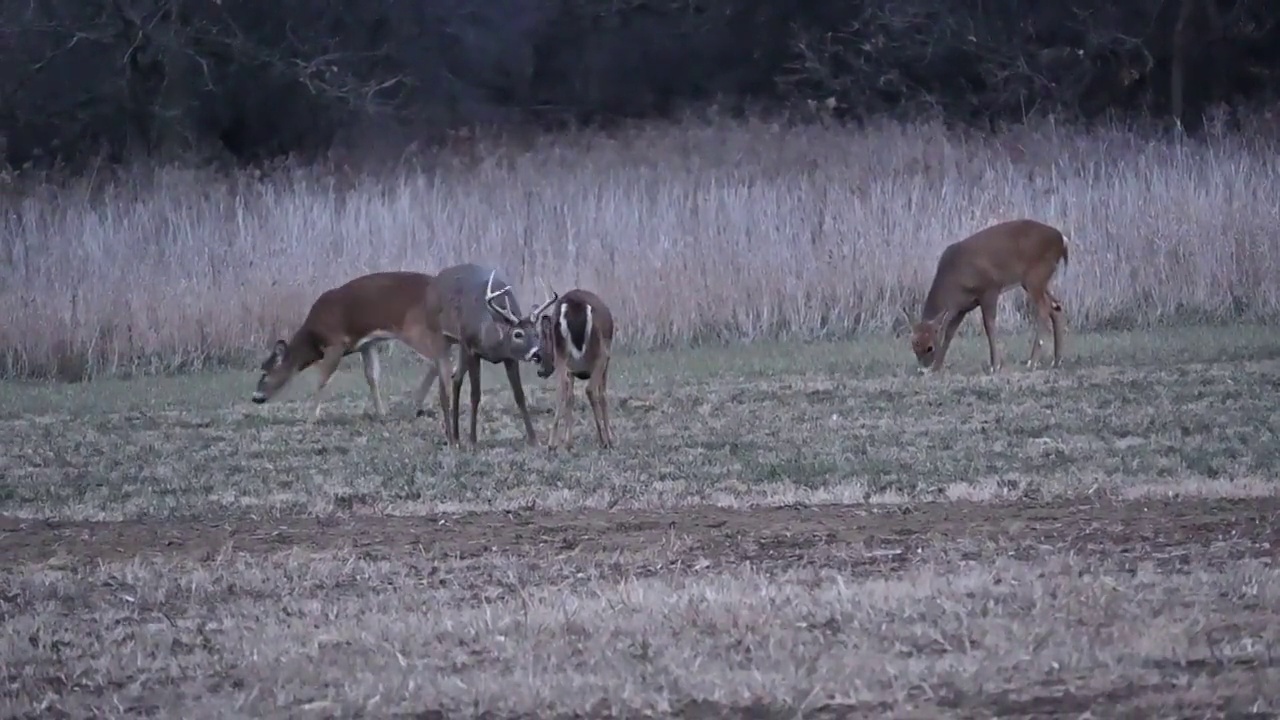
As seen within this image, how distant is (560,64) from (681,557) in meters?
28.3

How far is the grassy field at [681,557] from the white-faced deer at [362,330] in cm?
39

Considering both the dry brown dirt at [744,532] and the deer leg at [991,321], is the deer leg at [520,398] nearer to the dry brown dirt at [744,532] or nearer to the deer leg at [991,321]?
the dry brown dirt at [744,532]

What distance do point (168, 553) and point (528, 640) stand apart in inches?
106

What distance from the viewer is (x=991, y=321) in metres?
15.1

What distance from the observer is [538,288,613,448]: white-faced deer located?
36.1 ft

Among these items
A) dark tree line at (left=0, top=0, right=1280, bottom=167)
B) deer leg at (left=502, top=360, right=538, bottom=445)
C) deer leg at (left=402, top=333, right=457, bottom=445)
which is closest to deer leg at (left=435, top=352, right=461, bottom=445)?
deer leg at (left=402, top=333, right=457, bottom=445)

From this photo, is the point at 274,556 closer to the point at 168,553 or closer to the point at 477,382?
the point at 168,553

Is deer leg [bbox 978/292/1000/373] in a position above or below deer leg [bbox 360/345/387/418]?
above

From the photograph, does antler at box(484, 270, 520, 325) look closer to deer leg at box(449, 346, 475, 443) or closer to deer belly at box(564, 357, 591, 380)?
deer leg at box(449, 346, 475, 443)

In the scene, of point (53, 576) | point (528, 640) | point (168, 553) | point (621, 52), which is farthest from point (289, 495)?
point (621, 52)

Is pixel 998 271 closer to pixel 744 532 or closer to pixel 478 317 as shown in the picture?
pixel 478 317

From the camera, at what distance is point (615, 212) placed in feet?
63.5

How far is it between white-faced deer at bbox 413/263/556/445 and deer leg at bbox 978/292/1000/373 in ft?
14.7

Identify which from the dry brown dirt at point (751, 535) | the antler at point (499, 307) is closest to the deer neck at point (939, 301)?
the antler at point (499, 307)
